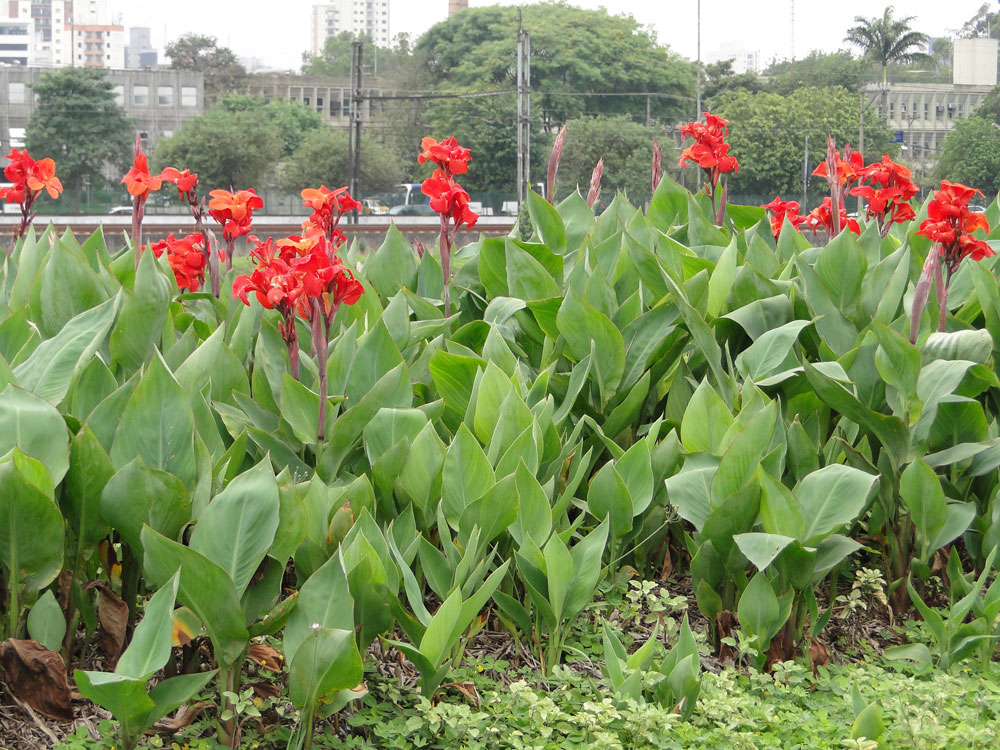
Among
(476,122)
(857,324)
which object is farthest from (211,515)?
(476,122)

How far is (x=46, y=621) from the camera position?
1737mm

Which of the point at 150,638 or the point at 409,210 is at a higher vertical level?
the point at 409,210

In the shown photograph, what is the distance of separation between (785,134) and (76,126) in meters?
36.9

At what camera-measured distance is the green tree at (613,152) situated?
49188 millimetres

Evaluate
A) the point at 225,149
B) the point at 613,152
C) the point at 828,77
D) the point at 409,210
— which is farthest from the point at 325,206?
the point at 828,77

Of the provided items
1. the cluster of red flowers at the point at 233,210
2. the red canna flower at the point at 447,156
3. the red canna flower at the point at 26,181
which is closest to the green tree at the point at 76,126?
the red canna flower at the point at 26,181

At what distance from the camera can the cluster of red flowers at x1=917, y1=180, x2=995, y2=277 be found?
7.92ft

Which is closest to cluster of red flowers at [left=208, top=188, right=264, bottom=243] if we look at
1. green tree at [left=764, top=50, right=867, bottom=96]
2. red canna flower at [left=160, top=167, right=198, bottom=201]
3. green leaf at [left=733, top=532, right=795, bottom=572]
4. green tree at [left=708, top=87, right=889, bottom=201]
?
red canna flower at [left=160, top=167, right=198, bottom=201]

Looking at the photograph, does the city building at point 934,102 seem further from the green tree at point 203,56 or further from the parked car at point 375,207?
the green tree at point 203,56

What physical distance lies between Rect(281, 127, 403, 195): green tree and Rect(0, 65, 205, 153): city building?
17.5 meters

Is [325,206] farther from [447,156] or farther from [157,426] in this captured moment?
[157,426]

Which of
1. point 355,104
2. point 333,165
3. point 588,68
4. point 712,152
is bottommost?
point 712,152

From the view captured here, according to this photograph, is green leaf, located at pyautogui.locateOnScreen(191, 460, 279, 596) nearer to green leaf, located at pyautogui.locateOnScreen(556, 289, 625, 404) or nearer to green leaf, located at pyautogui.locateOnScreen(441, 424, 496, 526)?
green leaf, located at pyautogui.locateOnScreen(441, 424, 496, 526)

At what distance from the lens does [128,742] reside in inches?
63.4
